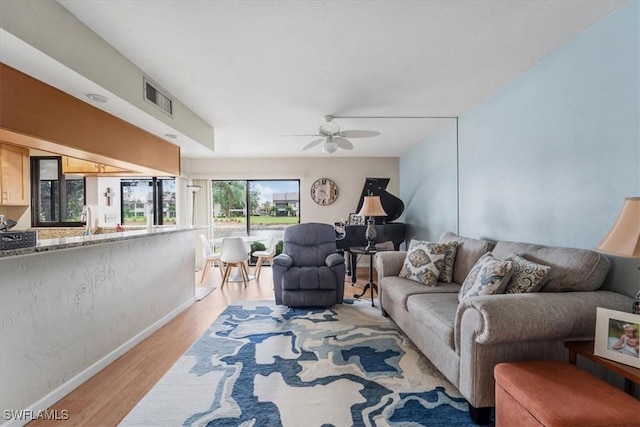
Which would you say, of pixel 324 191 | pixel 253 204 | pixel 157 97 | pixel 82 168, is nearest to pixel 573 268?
pixel 157 97

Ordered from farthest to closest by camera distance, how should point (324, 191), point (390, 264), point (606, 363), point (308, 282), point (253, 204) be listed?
point (253, 204) < point (324, 191) < point (308, 282) < point (390, 264) < point (606, 363)

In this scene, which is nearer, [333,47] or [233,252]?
[333,47]

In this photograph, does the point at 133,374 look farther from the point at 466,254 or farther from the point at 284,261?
the point at 466,254

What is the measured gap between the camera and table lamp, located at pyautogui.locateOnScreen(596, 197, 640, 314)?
1322 mm

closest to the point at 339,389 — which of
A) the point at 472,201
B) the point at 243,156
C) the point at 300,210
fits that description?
the point at 472,201

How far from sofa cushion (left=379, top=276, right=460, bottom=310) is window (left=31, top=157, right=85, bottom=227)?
461 cm

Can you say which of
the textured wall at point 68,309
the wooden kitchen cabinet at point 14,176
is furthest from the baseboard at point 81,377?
the wooden kitchen cabinet at point 14,176

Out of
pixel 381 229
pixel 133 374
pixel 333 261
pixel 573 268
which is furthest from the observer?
pixel 381 229

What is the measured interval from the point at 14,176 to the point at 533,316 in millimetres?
5115

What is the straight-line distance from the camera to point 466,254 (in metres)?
2.94

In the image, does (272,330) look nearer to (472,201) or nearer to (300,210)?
(472,201)

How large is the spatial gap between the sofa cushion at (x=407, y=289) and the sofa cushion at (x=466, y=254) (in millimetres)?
119

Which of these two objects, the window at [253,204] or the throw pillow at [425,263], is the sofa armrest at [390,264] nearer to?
the throw pillow at [425,263]

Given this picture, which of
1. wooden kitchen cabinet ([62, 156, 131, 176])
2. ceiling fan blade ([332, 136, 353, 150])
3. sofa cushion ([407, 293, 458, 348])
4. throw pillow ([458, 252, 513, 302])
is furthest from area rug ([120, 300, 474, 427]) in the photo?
wooden kitchen cabinet ([62, 156, 131, 176])
